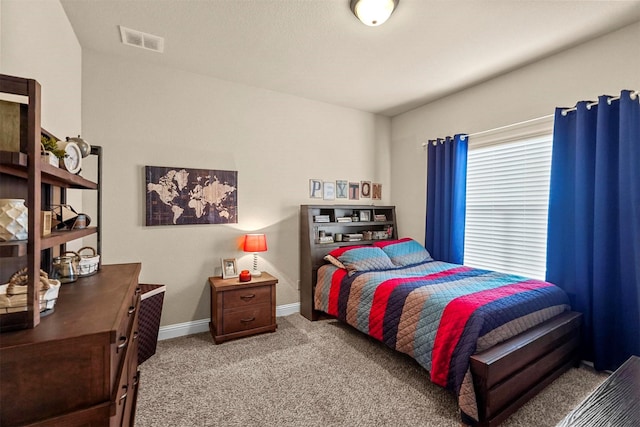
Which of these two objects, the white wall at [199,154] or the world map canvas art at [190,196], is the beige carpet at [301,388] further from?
the world map canvas art at [190,196]

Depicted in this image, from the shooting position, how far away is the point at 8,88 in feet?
2.85

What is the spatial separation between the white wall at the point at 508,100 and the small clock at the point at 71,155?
Answer: 3539 millimetres

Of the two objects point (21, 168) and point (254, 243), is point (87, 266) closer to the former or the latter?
point (21, 168)

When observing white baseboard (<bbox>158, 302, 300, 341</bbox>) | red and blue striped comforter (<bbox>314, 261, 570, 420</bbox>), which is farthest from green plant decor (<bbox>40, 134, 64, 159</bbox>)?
red and blue striped comforter (<bbox>314, 261, 570, 420</bbox>)

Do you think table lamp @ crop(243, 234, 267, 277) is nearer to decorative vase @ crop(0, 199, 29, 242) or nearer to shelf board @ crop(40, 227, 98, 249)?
shelf board @ crop(40, 227, 98, 249)

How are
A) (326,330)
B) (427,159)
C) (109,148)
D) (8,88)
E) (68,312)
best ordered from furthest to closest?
1. (427,159)
2. (326,330)
3. (109,148)
4. (68,312)
5. (8,88)

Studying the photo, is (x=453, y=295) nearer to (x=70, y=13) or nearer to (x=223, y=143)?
(x=223, y=143)

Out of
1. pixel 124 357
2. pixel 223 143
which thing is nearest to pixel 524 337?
pixel 124 357

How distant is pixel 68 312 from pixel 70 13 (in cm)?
225

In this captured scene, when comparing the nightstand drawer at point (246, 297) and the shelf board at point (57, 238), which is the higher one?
the shelf board at point (57, 238)

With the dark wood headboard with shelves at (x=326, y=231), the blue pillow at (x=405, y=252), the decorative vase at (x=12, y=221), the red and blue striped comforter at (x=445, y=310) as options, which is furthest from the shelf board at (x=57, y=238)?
the blue pillow at (x=405, y=252)

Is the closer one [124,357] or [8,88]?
[8,88]

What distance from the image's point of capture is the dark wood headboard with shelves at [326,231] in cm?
335

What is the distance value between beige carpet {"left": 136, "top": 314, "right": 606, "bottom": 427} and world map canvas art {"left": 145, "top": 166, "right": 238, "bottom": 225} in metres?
1.20
